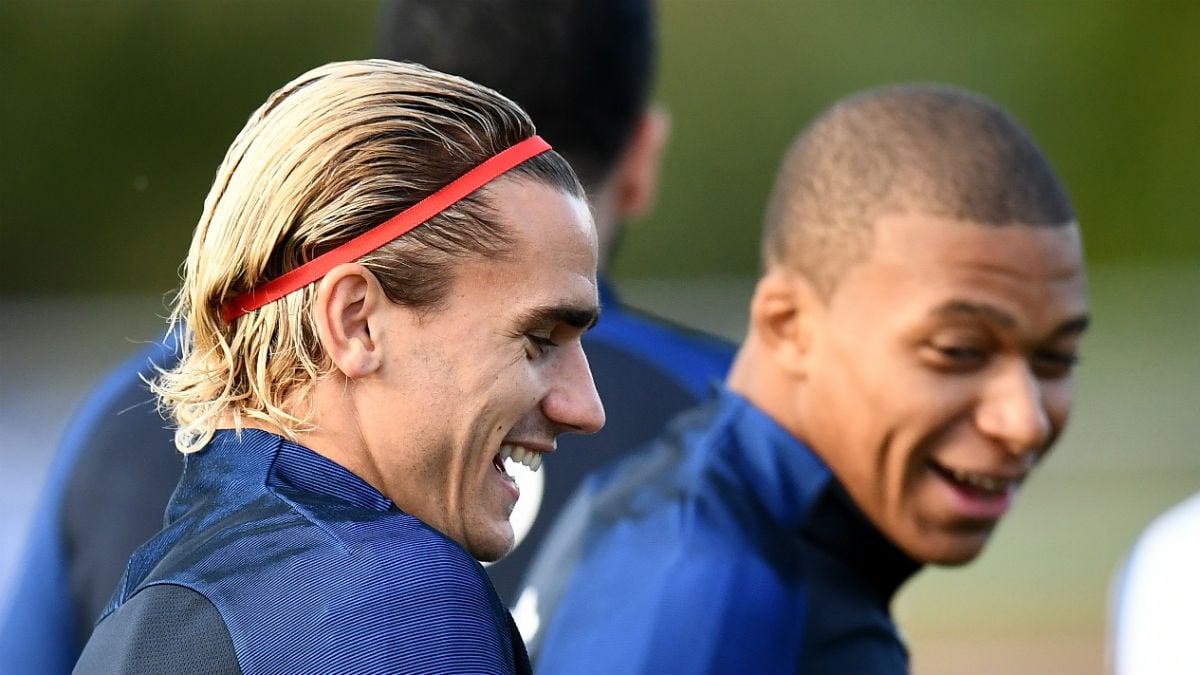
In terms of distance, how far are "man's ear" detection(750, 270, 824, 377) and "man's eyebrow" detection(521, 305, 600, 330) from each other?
1.17m

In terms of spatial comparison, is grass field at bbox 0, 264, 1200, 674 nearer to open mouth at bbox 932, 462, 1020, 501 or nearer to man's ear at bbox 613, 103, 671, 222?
man's ear at bbox 613, 103, 671, 222

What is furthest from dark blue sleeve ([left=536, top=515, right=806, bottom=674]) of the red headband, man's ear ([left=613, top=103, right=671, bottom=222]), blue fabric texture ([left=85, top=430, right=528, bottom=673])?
man's ear ([left=613, top=103, right=671, bottom=222])

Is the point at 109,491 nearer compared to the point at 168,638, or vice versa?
the point at 168,638

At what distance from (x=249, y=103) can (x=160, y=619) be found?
594 inches

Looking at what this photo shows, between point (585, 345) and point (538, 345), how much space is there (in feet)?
5.61

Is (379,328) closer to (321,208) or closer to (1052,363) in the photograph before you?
(321,208)

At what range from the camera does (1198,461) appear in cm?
1494

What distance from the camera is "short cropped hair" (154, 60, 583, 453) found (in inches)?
61.7

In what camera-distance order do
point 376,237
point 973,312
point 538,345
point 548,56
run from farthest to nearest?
point 548,56 → point 973,312 → point 538,345 → point 376,237

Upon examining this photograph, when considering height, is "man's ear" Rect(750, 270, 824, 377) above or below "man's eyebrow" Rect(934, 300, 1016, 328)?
below

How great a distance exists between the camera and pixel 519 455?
1693mm

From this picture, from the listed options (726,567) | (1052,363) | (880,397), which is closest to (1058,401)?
(1052,363)

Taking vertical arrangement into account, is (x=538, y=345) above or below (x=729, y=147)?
above

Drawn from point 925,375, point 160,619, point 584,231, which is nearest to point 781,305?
point 925,375
